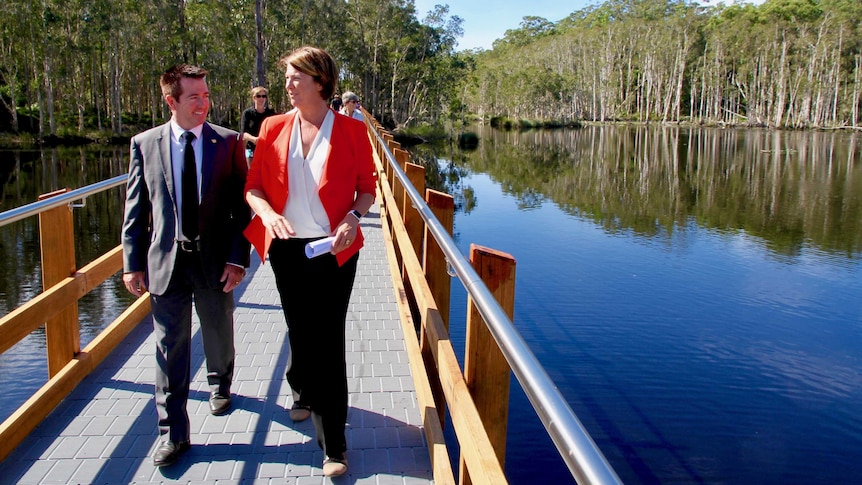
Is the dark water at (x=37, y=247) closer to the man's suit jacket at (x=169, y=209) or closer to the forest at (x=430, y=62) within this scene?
the man's suit jacket at (x=169, y=209)

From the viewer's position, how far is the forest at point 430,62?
133 feet

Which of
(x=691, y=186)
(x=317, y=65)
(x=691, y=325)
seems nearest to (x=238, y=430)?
(x=317, y=65)

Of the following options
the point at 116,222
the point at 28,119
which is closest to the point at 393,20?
the point at 28,119

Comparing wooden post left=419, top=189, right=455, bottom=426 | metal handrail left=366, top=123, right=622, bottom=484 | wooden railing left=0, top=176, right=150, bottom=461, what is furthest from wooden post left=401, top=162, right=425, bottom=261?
metal handrail left=366, top=123, right=622, bottom=484

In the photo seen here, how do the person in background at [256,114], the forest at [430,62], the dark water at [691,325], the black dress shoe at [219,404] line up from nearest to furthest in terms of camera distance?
the black dress shoe at [219,404]
the dark water at [691,325]
the person in background at [256,114]
the forest at [430,62]

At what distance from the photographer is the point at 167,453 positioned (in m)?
3.09

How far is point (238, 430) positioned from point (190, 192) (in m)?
1.16

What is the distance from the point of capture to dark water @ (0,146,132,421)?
26.6 feet

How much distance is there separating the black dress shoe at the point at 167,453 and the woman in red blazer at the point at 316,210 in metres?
0.64

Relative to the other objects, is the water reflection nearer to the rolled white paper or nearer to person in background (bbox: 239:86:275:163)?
person in background (bbox: 239:86:275:163)

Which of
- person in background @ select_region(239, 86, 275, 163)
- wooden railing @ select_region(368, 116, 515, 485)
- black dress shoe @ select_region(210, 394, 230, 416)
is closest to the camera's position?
wooden railing @ select_region(368, 116, 515, 485)

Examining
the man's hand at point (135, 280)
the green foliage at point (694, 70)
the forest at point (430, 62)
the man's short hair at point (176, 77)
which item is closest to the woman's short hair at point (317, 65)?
the man's short hair at point (176, 77)

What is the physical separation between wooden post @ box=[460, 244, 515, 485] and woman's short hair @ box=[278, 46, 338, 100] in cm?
94

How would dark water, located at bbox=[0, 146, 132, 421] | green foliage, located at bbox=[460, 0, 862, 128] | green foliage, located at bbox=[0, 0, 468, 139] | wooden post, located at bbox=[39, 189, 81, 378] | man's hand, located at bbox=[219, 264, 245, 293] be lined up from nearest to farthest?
1. man's hand, located at bbox=[219, 264, 245, 293]
2. wooden post, located at bbox=[39, 189, 81, 378]
3. dark water, located at bbox=[0, 146, 132, 421]
4. green foliage, located at bbox=[0, 0, 468, 139]
5. green foliage, located at bbox=[460, 0, 862, 128]
